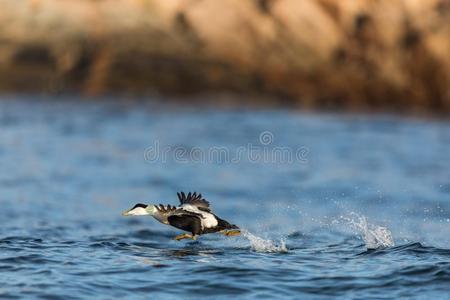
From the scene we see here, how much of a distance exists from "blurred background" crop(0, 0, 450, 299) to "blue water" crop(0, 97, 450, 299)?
0.13ft

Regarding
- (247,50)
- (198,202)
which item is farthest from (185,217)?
(247,50)

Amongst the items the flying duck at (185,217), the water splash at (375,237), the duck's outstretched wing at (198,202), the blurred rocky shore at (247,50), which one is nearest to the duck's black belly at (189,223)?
the flying duck at (185,217)

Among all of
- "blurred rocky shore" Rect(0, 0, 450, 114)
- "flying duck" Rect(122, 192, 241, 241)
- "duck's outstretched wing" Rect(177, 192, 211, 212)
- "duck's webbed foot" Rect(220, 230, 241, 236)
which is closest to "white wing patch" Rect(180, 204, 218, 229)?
"flying duck" Rect(122, 192, 241, 241)

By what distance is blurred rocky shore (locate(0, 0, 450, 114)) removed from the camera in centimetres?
2453

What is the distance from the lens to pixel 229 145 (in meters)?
20.0

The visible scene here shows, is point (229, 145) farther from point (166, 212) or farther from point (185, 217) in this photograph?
point (166, 212)

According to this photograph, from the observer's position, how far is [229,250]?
10531 mm

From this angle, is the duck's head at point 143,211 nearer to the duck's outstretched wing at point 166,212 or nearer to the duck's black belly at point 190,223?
the duck's outstretched wing at point 166,212

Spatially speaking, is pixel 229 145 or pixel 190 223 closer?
pixel 190 223

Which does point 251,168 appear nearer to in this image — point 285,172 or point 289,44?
point 285,172

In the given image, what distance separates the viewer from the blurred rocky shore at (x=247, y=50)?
2453cm

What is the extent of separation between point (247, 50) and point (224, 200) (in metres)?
10.2

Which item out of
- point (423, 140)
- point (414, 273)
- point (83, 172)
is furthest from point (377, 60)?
point (414, 273)

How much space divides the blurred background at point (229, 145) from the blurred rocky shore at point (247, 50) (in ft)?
0.13
